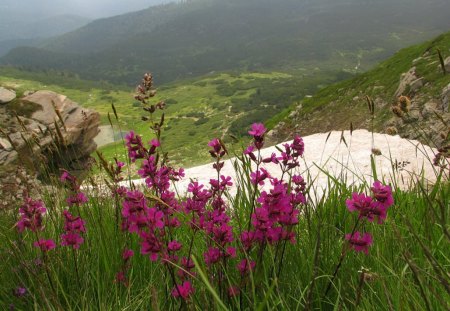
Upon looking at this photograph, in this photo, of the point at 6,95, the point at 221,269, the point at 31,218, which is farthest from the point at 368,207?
the point at 6,95

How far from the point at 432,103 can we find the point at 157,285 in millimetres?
20998

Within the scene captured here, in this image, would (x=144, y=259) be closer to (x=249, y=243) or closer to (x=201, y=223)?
(x=201, y=223)

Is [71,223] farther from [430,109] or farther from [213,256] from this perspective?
[430,109]

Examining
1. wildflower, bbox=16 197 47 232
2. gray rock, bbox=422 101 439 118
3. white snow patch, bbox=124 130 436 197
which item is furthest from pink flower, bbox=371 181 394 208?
gray rock, bbox=422 101 439 118

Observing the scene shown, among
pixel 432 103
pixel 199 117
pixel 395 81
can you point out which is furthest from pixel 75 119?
pixel 199 117

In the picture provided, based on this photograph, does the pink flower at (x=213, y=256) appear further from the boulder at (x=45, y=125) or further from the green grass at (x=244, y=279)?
the boulder at (x=45, y=125)

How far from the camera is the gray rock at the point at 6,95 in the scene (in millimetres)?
18172

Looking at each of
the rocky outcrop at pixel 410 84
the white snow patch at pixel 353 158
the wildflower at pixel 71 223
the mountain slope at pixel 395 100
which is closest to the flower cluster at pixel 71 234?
the wildflower at pixel 71 223

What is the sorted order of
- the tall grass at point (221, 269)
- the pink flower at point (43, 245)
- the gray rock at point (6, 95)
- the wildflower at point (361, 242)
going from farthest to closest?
the gray rock at point (6, 95) < the pink flower at point (43, 245) < the tall grass at point (221, 269) < the wildflower at point (361, 242)

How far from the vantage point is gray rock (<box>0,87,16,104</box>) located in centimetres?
1817

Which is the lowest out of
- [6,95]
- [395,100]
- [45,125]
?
[395,100]

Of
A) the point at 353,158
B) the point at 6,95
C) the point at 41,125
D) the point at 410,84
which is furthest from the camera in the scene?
the point at 410,84

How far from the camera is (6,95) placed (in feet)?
60.4

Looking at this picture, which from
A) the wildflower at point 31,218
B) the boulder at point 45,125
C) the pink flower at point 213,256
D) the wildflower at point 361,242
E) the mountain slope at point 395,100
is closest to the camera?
the wildflower at point 361,242
